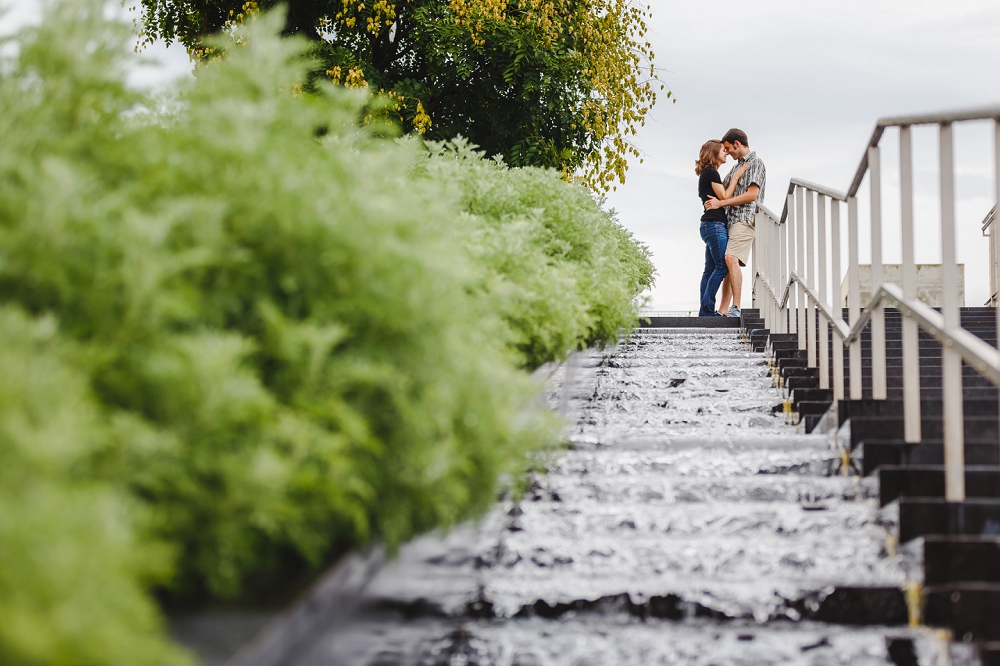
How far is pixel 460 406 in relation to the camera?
2963 millimetres

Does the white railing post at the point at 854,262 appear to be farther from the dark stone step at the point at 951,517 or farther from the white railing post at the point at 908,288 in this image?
the dark stone step at the point at 951,517

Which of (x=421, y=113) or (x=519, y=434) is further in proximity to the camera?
(x=421, y=113)

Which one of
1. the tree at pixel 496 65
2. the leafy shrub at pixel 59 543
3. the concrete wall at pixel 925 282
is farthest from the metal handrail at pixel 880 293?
the concrete wall at pixel 925 282

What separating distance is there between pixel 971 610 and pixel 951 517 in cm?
69

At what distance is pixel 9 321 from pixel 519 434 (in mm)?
1630

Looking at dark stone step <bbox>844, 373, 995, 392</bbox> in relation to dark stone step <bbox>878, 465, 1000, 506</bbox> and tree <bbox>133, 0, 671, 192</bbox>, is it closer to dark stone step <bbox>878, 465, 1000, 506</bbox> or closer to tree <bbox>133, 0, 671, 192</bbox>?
dark stone step <bbox>878, 465, 1000, 506</bbox>

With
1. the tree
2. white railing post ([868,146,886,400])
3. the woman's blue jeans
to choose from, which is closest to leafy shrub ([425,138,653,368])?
white railing post ([868,146,886,400])

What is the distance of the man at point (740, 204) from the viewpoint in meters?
10.2

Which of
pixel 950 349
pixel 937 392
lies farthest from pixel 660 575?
pixel 937 392

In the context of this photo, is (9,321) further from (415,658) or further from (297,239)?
(415,658)

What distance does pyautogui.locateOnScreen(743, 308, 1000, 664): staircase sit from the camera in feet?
11.0

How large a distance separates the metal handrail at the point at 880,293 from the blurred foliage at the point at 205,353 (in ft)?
6.03

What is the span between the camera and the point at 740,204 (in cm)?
1021

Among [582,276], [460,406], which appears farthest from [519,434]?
[582,276]
